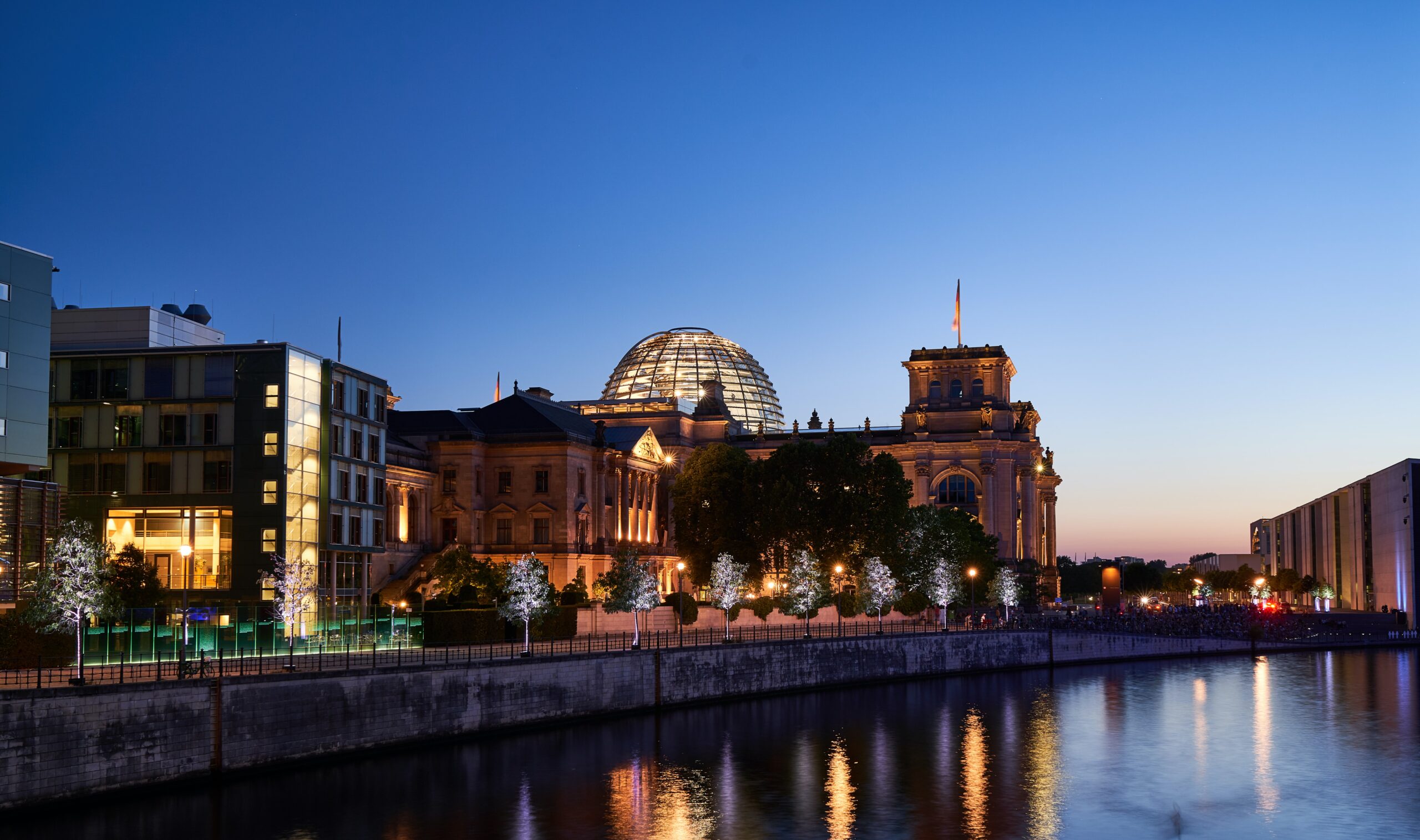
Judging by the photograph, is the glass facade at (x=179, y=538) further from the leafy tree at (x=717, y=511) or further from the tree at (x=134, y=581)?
the leafy tree at (x=717, y=511)

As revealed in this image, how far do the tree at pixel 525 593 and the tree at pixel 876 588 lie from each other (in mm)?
38257

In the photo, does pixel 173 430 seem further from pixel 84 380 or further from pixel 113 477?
pixel 84 380

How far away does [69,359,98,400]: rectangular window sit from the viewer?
8688 centimetres

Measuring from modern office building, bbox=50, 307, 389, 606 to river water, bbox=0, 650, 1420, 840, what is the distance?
24284 millimetres

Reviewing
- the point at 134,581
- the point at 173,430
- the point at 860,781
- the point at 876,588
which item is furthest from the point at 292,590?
the point at 876,588

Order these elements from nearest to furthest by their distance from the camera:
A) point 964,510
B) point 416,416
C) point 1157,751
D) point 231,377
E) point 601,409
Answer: point 1157,751, point 231,377, point 416,416, point 964,510, point 601,409

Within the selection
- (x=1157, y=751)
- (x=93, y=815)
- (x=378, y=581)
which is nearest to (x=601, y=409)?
(x=378, y=581)

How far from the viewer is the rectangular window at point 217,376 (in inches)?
3383

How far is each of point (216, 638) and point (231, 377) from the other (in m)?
25.4

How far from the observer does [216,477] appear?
3374 inches

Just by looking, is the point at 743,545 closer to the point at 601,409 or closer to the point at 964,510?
the point at 964,510

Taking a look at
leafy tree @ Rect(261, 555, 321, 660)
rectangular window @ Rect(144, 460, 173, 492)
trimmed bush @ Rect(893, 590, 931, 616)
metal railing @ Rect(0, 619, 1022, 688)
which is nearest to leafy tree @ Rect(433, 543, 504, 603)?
metal railing @ Rect(0, 619, 1022, 688)

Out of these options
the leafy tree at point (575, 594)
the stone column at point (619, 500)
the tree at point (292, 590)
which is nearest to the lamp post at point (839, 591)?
the leafy tree at point (575, 594)

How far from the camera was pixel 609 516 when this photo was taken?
141 m
